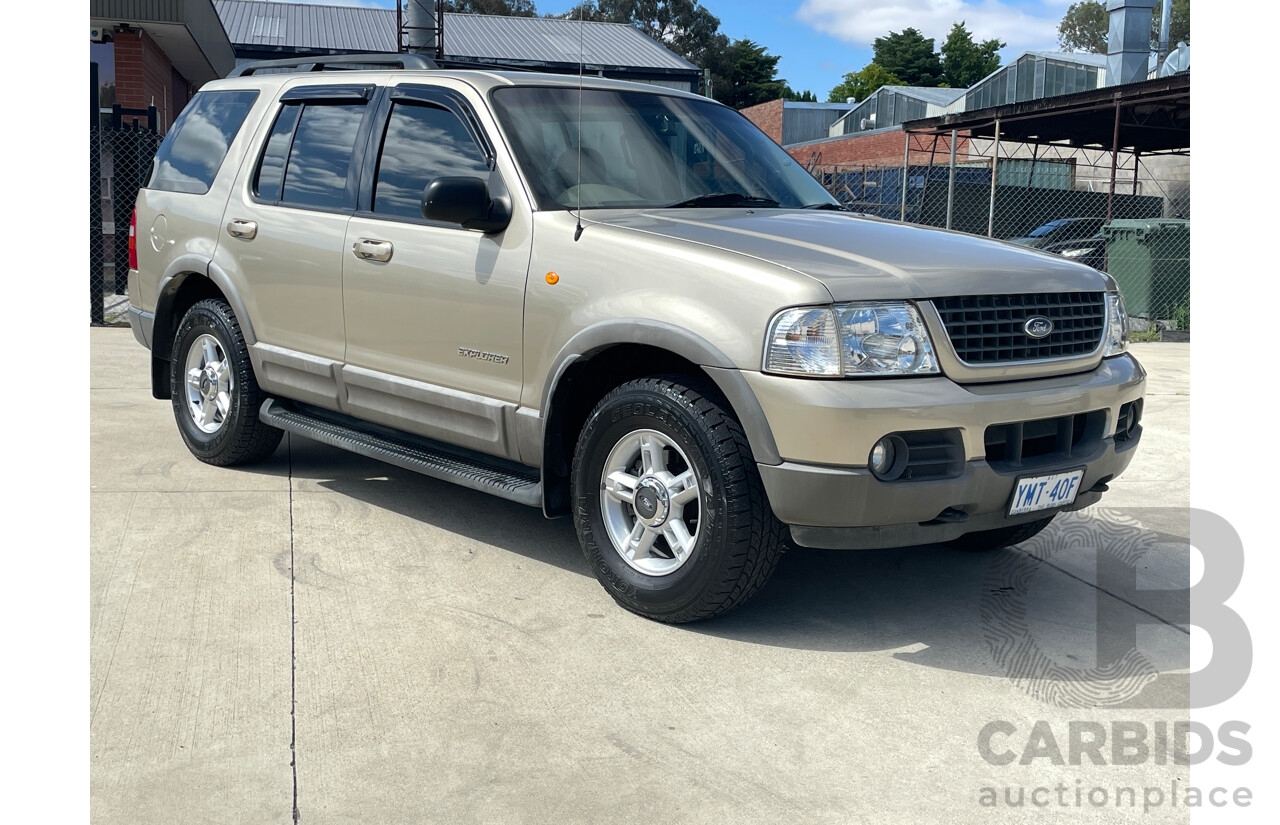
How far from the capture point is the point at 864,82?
83.8 m

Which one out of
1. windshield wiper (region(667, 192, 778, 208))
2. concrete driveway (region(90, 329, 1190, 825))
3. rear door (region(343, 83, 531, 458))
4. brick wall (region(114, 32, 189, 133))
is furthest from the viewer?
brick wall (region(114, 32, 189, 133))

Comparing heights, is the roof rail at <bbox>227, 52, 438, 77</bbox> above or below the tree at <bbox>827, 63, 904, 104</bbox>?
below

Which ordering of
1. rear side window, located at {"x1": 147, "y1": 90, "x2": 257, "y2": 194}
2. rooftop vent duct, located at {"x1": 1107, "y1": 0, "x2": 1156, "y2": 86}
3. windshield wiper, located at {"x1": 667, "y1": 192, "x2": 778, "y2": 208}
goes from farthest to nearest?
rooftop vent duct, located at {"x1": 1107, "y1": 0, "x2": 1156, "y2": 86}, rear side window, located at {"x1": 147, "y1": 90, "x2": 257, "y2": 194}, windshield wiper, located at {"x1": 667, "y1": 192, "x2": 778, "y2": 208}

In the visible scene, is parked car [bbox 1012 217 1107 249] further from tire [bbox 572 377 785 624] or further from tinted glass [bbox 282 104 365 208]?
tire [bbox 572 377 785 624]

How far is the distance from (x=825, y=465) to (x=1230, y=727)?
4.77 ft

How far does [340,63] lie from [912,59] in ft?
271

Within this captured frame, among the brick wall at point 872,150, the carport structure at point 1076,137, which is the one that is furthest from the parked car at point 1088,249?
the brick wall at point 872,150

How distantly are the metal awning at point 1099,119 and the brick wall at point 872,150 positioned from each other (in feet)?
38.9

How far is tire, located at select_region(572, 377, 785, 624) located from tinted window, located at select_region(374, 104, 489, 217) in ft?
4.39

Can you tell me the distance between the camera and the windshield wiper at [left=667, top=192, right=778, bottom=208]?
4883 mm

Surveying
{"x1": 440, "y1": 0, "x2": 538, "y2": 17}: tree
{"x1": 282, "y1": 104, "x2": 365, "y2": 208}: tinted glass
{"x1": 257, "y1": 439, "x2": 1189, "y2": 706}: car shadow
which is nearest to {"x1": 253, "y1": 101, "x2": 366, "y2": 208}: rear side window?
{"x1": 282, "y1": 104, "x2": 365, "y2": 208}: tinted glass

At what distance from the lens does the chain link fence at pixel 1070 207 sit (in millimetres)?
15281

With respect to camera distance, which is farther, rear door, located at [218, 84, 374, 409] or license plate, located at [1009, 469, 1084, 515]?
rear door, located at [218, 84, 374, 409]

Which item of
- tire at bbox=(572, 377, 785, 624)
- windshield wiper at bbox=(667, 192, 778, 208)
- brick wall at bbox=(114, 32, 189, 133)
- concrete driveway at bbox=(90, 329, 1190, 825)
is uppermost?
brick wall at bbox=(114, 32, 189, 133)
